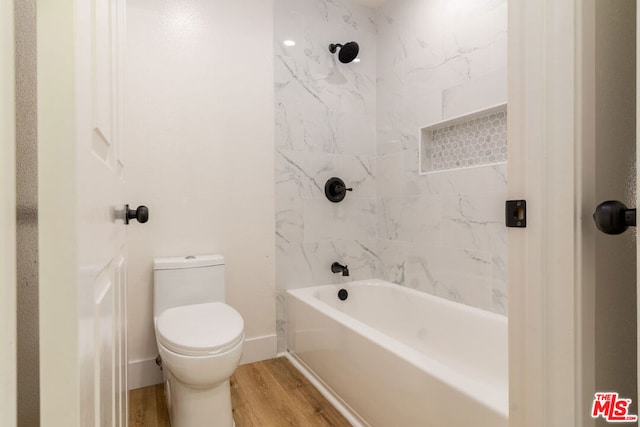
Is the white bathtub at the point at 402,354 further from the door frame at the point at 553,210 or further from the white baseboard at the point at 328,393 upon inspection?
the door frame at the point at 553,210

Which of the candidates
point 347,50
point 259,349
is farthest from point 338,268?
point 347,50

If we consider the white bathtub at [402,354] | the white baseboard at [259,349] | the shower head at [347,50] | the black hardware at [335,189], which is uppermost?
the shower head at [347,50]

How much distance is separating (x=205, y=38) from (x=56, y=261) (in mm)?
2196

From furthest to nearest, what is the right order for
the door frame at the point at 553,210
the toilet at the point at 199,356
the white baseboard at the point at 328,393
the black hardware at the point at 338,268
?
the black hardware at the point at 338,268 → the white baseboard at the point at 328,393 → the toilet at the point at 199,356 → the door frame at the point at 553,210

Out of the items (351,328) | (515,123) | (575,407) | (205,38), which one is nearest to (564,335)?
→ (575,407)

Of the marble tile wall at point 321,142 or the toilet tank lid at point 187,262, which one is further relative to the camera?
the marble tile wall at point 321,142

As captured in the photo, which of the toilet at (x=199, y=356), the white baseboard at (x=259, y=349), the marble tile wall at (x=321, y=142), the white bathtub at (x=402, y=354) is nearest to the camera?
the white bathtub at (x=402, y=354)

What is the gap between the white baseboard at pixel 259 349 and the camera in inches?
91.3

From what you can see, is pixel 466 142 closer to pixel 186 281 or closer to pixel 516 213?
pixel 516 213

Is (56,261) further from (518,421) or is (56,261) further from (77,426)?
(518,421)

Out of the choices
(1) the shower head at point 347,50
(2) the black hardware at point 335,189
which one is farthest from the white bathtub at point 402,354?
(1) the shower head at point 347,50

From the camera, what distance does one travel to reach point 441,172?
2.14 m

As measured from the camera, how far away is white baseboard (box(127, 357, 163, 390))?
2021mm

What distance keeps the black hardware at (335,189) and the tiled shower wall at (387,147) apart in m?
0.05
